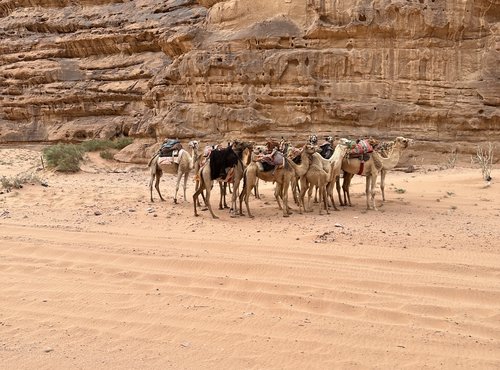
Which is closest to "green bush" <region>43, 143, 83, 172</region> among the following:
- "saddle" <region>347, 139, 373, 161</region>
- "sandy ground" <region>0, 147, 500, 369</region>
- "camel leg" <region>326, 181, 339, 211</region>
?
"sandy ground" <region>0, 147, 500, 369</region>

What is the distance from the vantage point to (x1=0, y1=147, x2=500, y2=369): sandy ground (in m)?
3.87

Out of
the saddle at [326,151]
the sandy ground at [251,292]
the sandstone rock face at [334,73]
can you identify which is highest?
Answer: the sandstone rock face at [334,73]

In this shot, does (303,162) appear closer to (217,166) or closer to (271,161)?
(271,161)

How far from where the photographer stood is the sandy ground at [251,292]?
3865 millimetres

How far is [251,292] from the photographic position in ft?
17.2

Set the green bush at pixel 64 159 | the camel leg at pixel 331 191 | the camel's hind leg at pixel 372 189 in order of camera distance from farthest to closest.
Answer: the green bush at pixel 64 159 → the camel leg at pixel 331 191 → the camel's hind leg at pixel 372 189

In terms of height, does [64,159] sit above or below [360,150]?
below

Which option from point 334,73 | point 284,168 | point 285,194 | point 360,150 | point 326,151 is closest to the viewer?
point 285,194

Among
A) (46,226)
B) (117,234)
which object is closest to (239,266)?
(117,234)

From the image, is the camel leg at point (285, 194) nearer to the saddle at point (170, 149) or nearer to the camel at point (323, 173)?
the camel at point (323, 173)

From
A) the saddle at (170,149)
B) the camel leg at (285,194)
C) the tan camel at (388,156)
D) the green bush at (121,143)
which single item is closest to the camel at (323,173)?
the camel leg at (285,194)

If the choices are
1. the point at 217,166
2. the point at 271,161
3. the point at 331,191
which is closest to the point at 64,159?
the point at 217,166

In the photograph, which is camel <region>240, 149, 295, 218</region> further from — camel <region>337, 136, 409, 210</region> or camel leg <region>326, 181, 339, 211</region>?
camel <region>337, 136, 409, 210</region>

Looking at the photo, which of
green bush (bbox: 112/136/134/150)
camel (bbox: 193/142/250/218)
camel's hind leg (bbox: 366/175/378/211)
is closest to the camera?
camel (bbox: 193/142/250/218)
